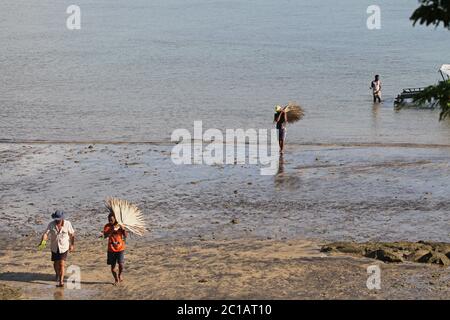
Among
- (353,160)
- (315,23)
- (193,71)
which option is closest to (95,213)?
(353,160)

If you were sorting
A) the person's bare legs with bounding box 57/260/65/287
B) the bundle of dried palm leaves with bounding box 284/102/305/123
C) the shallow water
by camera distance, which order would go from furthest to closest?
the bundle of dried palm leaves with bounding box 284/102/305/123
the shallow water
the person's bare legs with bounding box 57/260/65/287

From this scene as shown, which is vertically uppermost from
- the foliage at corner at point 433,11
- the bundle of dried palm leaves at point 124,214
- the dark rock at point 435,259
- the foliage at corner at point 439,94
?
the foliage at corner at point 433,11

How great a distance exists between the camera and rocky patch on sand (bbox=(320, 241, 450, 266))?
1537cm

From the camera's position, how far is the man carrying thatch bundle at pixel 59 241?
47.0 ft

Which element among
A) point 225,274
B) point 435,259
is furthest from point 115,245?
point 435,259

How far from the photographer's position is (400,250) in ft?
52.3

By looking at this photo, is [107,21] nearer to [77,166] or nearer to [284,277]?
[77,166]

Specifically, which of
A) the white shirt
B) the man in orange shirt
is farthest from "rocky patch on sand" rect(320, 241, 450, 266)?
the white shirt

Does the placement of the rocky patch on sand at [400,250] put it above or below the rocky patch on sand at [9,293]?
above

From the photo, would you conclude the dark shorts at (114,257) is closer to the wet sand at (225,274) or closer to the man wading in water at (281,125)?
the wet sand at (225,274)

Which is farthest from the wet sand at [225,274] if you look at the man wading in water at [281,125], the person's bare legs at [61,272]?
the man wading in water at [281,125]

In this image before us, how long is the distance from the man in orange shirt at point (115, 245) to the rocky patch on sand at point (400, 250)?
4.00 m

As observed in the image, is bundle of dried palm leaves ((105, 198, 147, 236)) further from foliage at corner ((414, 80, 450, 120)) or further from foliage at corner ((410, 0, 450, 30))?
foliage at corner ((410, 0, 450, 30))

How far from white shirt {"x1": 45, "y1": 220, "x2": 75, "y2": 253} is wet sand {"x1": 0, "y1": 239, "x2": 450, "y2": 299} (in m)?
0.67
